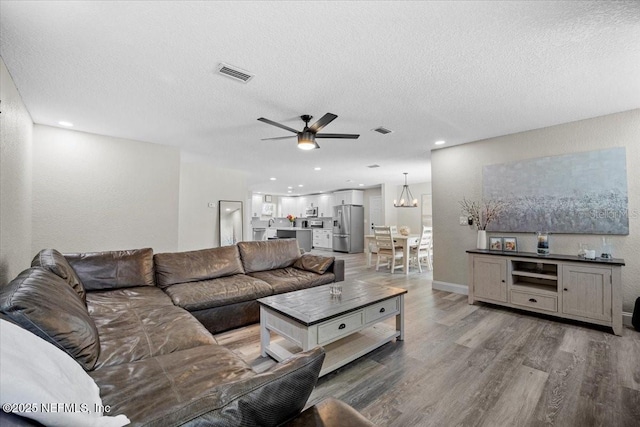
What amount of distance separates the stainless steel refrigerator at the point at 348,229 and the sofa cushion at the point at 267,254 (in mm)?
5388

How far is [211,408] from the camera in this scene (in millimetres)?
605

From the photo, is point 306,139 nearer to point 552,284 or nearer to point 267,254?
point 267,254

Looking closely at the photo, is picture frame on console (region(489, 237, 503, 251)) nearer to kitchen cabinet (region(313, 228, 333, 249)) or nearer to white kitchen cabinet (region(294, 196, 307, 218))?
kitchen cabinet (region(313, 228, 333, 249))

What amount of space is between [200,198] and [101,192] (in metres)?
2.06

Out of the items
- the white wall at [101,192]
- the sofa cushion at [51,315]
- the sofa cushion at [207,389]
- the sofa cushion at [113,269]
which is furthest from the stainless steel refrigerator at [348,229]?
the sofa cushion at [51,315]

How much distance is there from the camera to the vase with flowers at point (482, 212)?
3863 millimetres

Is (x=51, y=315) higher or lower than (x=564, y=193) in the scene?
lower

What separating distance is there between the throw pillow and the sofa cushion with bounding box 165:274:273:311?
5.41 feet

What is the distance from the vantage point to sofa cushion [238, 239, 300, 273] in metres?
3.61

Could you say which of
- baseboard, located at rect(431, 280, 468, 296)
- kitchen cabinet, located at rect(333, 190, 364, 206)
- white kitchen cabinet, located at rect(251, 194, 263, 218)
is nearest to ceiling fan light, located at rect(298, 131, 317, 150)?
baseboard, located at rect(431, 280, 468, 296)

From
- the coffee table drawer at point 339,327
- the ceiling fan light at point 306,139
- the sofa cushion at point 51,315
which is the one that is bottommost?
the coffee table drawer at point 339,327

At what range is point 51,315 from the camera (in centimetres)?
124

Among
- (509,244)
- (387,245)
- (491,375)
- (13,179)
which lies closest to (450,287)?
(509,244)

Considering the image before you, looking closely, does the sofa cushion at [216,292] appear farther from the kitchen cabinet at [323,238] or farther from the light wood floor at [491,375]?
the kitchen cabinet at [323,238]
